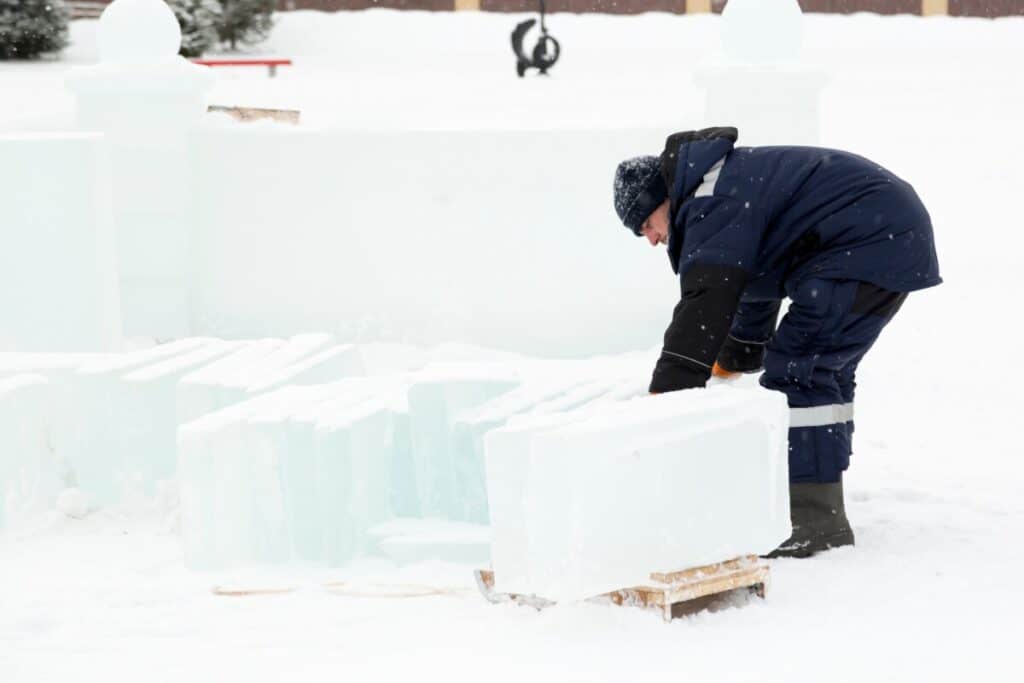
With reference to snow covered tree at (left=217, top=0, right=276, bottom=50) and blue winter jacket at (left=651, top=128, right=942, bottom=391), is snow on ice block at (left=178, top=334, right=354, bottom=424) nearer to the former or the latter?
blue winter jacket at (left=651, top=128, right=942, bottom=391)

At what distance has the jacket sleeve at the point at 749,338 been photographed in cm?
481

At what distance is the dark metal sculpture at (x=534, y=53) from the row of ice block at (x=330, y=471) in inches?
479

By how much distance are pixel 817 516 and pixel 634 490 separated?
98 centimetres

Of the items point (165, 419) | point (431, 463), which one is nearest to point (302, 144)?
point (165, 419)

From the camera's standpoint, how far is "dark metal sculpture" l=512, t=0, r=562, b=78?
1641 centimetres

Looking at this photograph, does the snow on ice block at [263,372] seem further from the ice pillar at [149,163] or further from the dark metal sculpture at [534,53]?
the dark metal sculpture at [534,53]

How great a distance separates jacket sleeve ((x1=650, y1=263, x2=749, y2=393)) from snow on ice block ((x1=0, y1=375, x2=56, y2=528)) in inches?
91.0

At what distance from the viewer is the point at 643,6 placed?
62.6 ft

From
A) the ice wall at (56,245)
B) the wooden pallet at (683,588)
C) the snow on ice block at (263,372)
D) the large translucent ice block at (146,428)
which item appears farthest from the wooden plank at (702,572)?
the ice wall at (56,245)

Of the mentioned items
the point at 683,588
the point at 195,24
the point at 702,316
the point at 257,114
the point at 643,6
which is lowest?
the point at 683,588

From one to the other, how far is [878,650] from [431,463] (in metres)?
1.56

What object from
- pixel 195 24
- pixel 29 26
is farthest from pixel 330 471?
pixel 29 26

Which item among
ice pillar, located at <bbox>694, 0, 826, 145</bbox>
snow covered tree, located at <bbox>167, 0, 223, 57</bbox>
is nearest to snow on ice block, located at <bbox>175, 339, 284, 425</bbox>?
ice pillar, located at <bbox>694, 0, 826, 145</bbox>

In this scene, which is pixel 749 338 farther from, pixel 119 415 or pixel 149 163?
pixel 149 163
